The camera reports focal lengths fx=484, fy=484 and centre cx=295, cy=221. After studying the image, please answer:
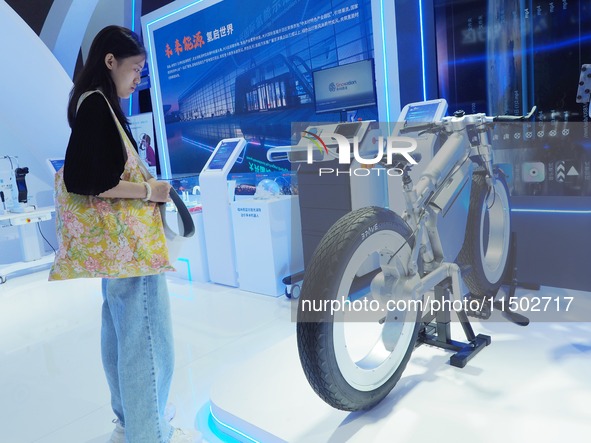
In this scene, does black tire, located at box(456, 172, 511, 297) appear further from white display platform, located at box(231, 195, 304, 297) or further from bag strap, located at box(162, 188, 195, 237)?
white display platform, located at box(231, 195, 304, 297)

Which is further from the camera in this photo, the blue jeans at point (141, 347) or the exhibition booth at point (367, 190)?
the exhibition booth at point (367, 190)

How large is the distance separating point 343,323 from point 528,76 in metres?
2.86

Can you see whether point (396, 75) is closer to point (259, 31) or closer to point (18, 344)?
point (259, 31)

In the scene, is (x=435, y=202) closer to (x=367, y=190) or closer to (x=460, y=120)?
(x=460, y=120)

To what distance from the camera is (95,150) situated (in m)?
1.35

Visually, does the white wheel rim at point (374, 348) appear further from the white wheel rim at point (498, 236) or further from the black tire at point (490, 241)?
the white wheel rim at point (498, 236)

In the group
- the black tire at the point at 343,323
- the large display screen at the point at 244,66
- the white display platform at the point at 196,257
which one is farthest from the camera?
the large display screen at the point at 244,66

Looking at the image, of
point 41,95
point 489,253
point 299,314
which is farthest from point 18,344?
point 41,95

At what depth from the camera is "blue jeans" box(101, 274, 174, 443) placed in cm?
153

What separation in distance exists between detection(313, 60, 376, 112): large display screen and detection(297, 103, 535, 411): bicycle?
186 cm

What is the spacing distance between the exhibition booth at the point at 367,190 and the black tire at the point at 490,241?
1 cm

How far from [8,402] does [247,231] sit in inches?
75.2

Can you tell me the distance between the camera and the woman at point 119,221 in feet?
4.49

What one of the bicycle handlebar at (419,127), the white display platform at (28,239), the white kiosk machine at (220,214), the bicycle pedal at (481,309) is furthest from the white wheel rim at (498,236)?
the white display platform at (28,239)
